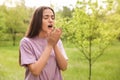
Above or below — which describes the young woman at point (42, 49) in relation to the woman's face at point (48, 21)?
below

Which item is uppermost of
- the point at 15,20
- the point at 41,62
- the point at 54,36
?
the point at 54,36

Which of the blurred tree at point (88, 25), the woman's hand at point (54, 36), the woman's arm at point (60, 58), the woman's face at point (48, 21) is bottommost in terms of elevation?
the blurred tree at point (88, 25)

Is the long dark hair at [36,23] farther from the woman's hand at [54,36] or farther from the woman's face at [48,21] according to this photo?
the woman's hand at [54,36]

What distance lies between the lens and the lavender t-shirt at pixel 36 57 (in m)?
2.01

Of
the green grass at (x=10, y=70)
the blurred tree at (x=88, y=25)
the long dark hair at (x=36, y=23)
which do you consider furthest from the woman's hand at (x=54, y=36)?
the blurred tree at (x=88, y=25)

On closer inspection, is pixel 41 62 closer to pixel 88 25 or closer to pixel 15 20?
pixel 88 25

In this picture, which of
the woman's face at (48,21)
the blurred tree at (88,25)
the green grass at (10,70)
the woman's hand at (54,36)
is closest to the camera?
the woman's hand at (54,36)

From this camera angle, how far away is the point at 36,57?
2.04m

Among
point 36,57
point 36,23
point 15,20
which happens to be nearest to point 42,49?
point 36,57

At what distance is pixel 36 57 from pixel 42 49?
0.07m

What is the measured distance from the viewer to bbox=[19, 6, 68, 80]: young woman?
→ 1.96 m

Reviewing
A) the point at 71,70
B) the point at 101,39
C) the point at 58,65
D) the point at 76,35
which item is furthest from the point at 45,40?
the point at 71,70

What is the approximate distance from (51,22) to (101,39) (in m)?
6.50

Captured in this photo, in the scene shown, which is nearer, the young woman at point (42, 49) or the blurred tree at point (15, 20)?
the young woman at point (42, 49)
